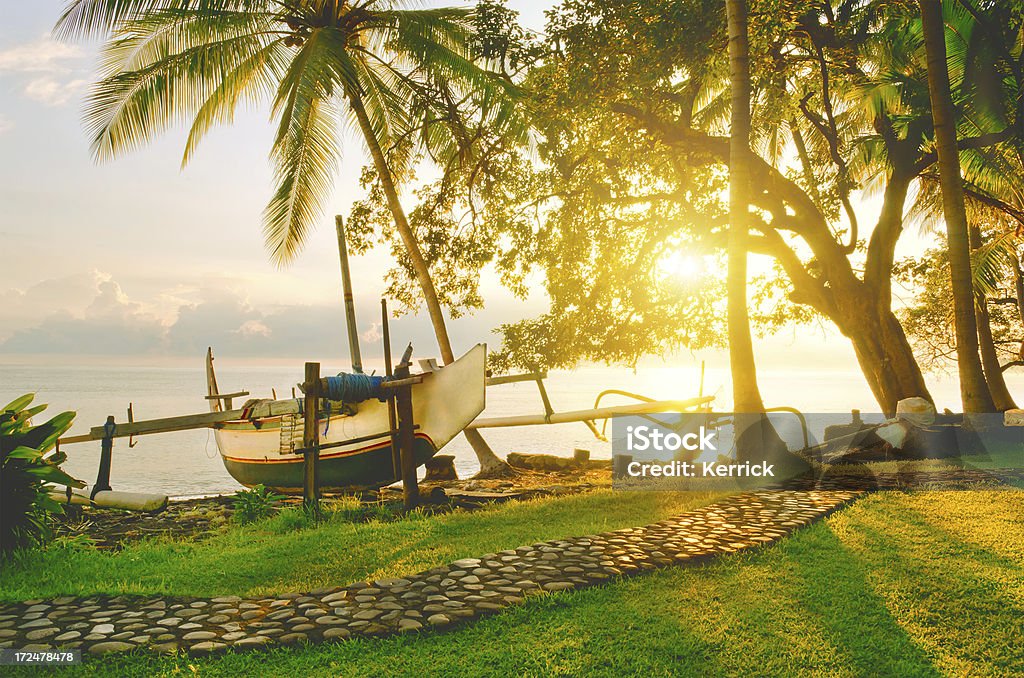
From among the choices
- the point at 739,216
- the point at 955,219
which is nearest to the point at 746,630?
the point at 739,216

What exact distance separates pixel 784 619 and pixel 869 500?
15.1 feet

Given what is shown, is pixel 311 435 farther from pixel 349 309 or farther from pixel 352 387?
pixel 349 309

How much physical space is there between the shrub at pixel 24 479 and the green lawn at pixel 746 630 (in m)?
3.28

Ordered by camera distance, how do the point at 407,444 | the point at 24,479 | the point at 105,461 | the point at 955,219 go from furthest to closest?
the point at 955,219 → the point at 105,461 → the point at 407,444 → the point at 24,479

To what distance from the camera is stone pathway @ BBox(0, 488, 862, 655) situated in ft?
14.9

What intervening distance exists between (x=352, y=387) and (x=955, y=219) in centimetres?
1024

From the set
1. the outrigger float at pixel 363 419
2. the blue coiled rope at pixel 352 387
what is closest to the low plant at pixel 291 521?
the outrigger float at pixel 363 419

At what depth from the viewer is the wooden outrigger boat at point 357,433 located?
10.8 metres

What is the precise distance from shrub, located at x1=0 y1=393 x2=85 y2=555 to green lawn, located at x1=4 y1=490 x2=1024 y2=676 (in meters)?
3.28

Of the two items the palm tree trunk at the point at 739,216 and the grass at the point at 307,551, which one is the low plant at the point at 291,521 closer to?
the grass at the point at 307,551

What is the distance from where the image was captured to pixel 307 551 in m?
7.03

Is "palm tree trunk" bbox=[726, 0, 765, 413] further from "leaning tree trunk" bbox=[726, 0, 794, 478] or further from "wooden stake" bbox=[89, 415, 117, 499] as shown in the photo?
"wooden stake" bbox=[89, 415, 117, 499]

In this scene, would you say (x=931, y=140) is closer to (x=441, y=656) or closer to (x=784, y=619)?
(x=784, y=619)
